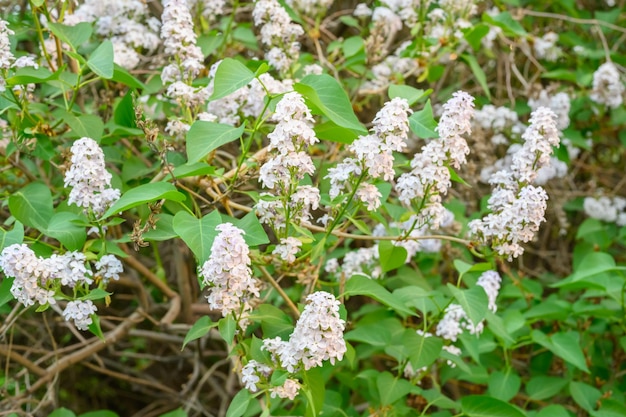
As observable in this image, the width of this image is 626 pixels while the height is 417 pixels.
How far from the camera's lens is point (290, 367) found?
1522 millimetres

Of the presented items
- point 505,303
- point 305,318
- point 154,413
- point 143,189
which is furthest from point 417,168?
point 154,413

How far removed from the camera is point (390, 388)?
208 centimetres

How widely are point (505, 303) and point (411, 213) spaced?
4.39 feet

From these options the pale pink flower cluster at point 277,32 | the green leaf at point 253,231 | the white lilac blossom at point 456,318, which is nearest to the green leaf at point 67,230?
the green leaf at point 253,231

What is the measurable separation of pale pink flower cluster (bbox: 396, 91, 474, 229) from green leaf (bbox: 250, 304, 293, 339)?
0.39m

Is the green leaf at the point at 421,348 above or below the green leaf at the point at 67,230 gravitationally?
below

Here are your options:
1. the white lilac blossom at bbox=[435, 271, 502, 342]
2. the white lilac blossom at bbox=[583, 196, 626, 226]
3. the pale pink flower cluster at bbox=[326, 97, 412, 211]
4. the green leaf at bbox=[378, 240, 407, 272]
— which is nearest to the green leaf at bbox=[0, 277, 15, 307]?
the pale pink flower cluster at bbox=[326, 97, 412, 211]

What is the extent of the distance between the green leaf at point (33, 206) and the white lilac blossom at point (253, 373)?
0.60 metres

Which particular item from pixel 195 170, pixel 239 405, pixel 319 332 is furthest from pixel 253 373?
pixel 195 170

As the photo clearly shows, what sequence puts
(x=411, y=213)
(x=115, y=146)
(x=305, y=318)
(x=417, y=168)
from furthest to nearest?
(x=115, y=146)
(x=411, y=213)
(x=417, y=168)
(x=305, y=318)

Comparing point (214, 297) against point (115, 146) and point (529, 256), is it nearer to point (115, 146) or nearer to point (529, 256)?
point (115, 146)

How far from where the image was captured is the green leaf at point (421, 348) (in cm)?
197

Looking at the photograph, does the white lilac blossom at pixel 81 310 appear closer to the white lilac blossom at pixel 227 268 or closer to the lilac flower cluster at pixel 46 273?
the lilac flower cluster at pixel 46 273

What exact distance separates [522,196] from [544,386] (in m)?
1.10
